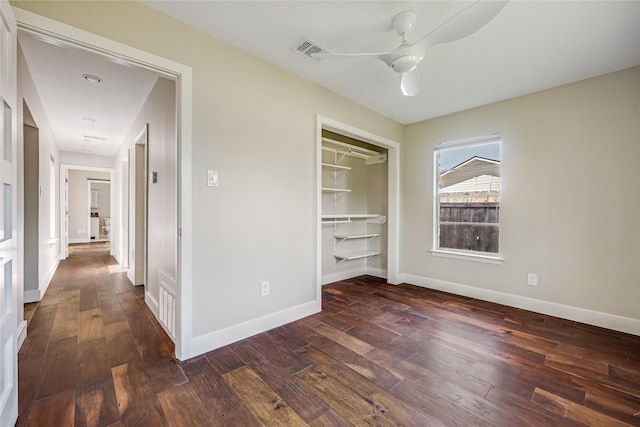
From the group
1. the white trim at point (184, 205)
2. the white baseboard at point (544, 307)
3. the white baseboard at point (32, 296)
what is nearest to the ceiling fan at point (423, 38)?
the white trim at point (184, 205)

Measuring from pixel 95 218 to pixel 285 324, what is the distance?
9.93 metres

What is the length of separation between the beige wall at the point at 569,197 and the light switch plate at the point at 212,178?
127 inches

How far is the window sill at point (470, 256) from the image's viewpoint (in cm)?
332

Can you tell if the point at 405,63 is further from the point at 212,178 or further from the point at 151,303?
the point at 151,303

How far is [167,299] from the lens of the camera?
2.49 m

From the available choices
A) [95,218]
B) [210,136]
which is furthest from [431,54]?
[95,218]

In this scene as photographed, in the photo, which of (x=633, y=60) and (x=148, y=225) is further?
(x=148, y=225)

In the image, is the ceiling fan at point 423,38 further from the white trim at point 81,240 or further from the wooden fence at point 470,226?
the white trim at point 81,240

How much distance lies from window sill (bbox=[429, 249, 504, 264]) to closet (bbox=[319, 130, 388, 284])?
3.20ft

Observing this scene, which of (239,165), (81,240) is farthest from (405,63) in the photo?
(81,240)

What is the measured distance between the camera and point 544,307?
2955 mm

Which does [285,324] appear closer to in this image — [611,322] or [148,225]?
[148,225]

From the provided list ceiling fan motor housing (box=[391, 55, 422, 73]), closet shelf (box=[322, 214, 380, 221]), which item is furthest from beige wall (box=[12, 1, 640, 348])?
ceiling fan motor housing (box=[391, 55, 422, 73])

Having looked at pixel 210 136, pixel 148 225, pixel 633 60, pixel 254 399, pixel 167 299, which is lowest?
pixel 254 399
